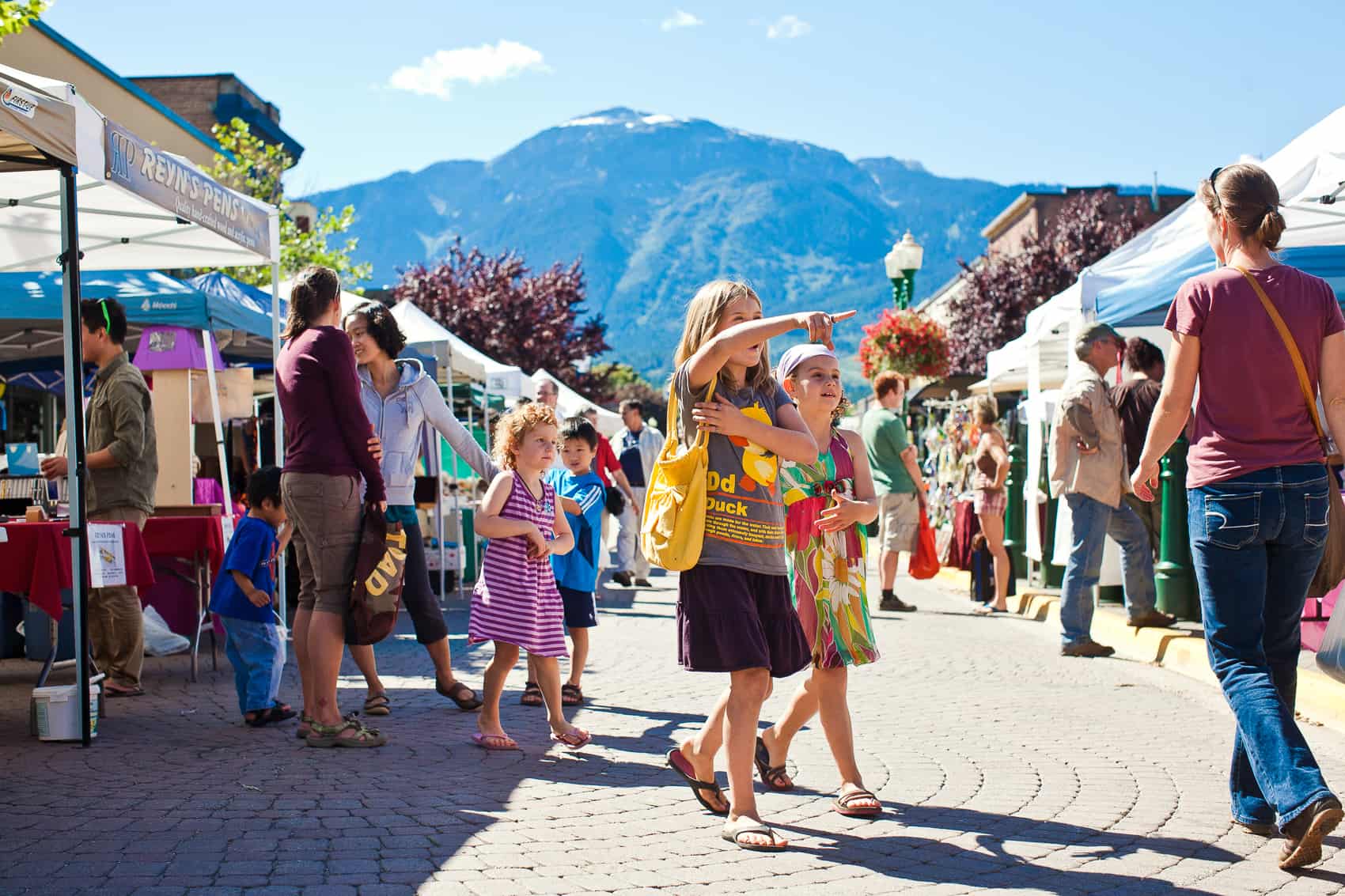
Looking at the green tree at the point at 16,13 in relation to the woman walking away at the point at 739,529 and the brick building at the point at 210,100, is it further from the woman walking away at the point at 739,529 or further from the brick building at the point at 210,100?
the brick building at the point at 210,100

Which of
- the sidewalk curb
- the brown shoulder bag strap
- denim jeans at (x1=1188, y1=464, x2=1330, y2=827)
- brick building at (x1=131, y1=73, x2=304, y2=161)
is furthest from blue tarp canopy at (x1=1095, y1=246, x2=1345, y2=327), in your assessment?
brick building at (x1=131, y1=73, x2=304, y2=161)

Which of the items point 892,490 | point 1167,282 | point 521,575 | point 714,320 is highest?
point 1167,282

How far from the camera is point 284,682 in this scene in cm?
831

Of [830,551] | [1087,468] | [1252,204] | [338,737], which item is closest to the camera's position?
[1252,204]

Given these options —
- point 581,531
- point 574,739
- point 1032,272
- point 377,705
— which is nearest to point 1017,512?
point 581,531

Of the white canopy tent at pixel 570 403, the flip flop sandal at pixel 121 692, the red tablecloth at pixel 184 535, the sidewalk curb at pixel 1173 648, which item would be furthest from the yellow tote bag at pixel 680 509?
the white canopy tent at pixel 570 403

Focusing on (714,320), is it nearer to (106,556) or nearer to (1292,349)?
(1292,349)

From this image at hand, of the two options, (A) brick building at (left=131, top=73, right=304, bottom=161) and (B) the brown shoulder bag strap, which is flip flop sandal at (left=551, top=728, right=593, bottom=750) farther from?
(A) brick building at (left=131, top=73, right=304, bottom=161)

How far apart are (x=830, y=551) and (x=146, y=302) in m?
8.15

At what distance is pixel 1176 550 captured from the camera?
32.6ft

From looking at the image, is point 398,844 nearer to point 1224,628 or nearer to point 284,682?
point 1224,628

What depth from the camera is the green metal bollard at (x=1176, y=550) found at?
986 cm

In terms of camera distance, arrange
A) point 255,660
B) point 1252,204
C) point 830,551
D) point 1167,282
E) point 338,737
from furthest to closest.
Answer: point 1167,282, point 255,660, point 338,737, point 830,551, point 1252,204

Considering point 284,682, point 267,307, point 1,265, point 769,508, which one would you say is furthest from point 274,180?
point 769,508
